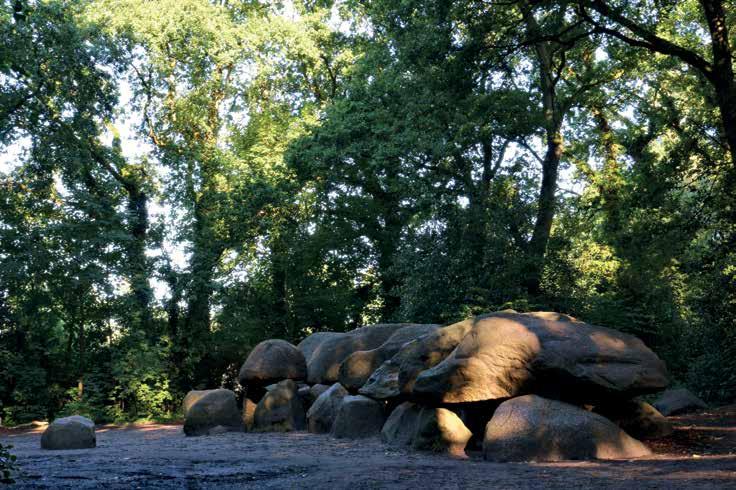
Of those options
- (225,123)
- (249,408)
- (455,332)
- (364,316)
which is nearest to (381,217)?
(364,316)

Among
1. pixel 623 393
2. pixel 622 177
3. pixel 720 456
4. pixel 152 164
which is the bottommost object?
pixel 720 456

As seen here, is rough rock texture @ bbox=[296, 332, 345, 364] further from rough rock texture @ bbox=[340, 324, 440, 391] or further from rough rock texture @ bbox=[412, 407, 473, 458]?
rough rock texture @ bbox=[412, 407, 473, 458]

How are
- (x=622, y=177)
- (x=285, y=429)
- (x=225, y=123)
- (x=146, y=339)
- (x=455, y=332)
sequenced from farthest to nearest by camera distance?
(x=225, y=123), (x=146, y=339), (x=622, y=177), (x=285, y=429), (x=455, y=332)

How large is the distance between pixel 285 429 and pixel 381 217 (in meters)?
12.8

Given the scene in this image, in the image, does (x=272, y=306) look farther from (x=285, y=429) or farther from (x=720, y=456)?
(x=720, y=456)

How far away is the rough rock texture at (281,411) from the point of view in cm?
1547

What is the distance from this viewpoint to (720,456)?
8.93m

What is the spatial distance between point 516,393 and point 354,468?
2.68m

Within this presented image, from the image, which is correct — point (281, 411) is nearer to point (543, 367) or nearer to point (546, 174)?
point (543, 367)

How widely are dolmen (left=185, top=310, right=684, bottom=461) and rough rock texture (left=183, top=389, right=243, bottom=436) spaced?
3.98 m

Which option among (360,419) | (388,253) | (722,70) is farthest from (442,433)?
(388,253)

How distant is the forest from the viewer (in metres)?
15.4

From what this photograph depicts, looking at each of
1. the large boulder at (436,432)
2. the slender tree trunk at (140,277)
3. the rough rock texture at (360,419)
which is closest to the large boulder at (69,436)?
the rough rock texture at (360,419)

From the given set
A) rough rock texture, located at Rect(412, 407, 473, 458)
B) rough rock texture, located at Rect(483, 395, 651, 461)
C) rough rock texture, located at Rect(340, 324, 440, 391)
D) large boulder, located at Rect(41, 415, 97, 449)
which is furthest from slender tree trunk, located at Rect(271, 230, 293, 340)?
rough rock texture, located at Rect(483, 395, 651, 461)
